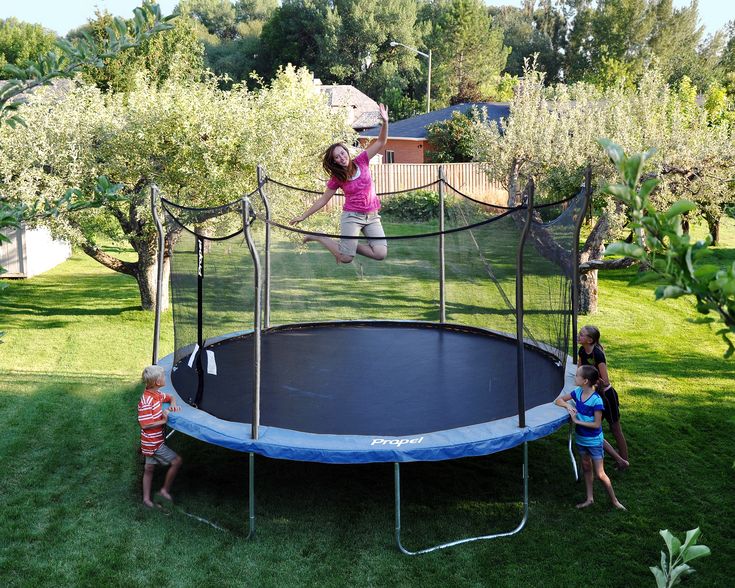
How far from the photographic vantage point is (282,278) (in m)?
6.55

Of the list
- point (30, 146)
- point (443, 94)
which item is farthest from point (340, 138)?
point (443, 94)

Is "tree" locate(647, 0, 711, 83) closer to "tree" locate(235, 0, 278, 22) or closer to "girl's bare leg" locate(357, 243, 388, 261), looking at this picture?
"tree" locate(235, 0, 278, 22)

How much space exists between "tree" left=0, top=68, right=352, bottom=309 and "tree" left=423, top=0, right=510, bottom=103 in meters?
27.7

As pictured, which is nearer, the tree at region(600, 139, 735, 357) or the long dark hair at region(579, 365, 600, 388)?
the tree at region(600, 139, 735, 357)

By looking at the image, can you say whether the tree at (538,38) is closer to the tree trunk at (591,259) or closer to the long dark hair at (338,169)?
the tree trunk at (591,259)

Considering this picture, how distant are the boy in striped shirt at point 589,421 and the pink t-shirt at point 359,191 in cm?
179

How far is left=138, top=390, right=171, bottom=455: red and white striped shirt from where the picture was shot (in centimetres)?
384

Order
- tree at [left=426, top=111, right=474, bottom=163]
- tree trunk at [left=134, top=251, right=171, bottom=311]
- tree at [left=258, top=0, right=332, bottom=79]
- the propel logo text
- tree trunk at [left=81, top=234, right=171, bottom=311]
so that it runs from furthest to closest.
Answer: tree at [left=258, top=0, right=332, bottom=79]
tree at [left=426, top=111, right=474, bottom=163]
tree trunk at [left=134, top=251, right=171, bottom=311]
tree trunk at [left=81, top=234, right=171, bottom=311]
the propel logo text

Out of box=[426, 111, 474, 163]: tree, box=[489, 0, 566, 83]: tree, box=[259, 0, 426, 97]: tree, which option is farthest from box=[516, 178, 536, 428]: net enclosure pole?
box=[489, 0, 566, 83]: tree

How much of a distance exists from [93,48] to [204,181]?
5.96 meters

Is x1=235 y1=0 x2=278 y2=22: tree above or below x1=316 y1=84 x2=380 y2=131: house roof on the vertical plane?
above

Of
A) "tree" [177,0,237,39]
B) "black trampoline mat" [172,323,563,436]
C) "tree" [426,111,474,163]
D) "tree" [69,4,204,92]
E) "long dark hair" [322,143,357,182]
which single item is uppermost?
"tree" [177,0,237,39]

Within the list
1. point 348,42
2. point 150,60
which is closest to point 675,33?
point 348,42

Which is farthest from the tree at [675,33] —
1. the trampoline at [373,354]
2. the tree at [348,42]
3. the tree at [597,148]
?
the trampoline at [373,354]
